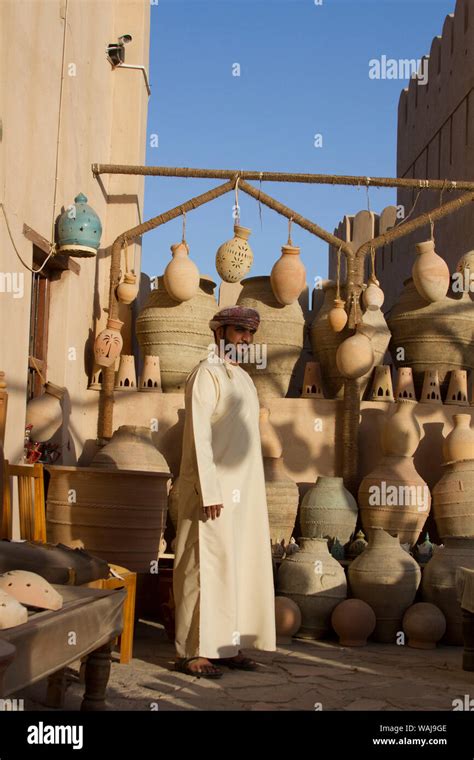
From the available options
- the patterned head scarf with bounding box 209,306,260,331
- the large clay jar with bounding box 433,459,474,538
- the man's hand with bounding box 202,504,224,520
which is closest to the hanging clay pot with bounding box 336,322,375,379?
the large clay jar with bounding box 433,459,474,538

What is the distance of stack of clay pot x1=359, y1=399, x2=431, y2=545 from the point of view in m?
7.18

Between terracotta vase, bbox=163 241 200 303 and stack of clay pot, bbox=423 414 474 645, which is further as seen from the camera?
terracotta vase, bbox=163 241 200 303

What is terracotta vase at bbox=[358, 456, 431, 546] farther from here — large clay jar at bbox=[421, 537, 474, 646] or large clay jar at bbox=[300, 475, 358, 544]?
large clay jar at bbox=[421, 537, 474, 646]

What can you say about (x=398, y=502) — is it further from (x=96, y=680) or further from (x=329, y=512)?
(x=96, y=680)

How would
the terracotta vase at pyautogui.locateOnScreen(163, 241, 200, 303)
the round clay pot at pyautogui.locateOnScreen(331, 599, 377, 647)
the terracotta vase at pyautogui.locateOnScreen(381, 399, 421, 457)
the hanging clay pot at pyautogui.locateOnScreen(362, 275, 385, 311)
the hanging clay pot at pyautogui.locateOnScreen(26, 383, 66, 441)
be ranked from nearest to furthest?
1. the round clay pot at pyautogui.locateOnScreen(331, 599, 377, 647)
2. the hanging clay pot at pyautogui.locateOnScreen(26, 383, 66, 441)
3. the terracotta vase at pyautogui.locateOnScreen(381, 399, 421, 457)
4. the terracotta vase at pyautogui.locateOnScreen(163, 241, 200, 303)
5. the hanging clay pot at pyautogui.locateOnScreen(362, 275, 385, 311)

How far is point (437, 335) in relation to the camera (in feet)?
27.3

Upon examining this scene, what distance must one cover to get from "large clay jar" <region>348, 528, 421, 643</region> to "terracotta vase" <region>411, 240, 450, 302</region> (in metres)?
3.00

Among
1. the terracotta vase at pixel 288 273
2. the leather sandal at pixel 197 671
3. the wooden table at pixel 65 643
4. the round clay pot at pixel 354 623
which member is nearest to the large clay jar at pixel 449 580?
the round clay pot at pixel 354 623

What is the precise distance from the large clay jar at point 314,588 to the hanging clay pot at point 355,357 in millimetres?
2233

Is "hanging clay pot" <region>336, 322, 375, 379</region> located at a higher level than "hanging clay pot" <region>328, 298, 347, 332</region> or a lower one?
lower

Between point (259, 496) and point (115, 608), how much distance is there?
1.33 m

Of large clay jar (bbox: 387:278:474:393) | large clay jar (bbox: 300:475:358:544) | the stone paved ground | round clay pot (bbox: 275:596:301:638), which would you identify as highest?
large clay jar (bbox: 387:278:474:393)
